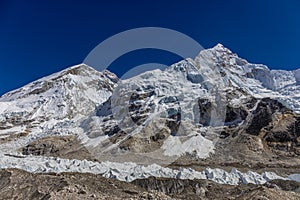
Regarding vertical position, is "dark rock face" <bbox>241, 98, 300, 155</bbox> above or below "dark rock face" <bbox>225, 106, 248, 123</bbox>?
below

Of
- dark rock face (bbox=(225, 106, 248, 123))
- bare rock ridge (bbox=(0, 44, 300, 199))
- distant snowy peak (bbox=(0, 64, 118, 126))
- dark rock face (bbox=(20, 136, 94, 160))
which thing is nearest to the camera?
bare rock ridge (bbox=(0, 44, 300, 199))

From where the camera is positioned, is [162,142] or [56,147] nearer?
[162,142]

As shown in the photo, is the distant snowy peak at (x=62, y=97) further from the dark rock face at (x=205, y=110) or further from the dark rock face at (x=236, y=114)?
the dark rock face at (x=236, y=114)

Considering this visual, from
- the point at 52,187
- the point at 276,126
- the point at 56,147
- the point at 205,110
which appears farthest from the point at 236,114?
the point at 52,187

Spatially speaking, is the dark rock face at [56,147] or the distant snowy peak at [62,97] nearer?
the dark rock face at [56,147]

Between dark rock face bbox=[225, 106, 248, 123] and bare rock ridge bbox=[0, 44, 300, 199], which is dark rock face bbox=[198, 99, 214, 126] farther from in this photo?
dark rock face bbox=[225, 106, 248, 123]

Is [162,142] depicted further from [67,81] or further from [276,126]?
[67,81]

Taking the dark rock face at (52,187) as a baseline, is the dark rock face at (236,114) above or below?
above

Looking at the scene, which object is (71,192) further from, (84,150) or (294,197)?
(84,150)

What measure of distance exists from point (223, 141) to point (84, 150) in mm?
29413

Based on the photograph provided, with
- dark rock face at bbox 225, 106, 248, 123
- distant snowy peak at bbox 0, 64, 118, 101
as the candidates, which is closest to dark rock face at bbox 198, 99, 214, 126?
dark rock face at bbox 225, 106, 248, 123

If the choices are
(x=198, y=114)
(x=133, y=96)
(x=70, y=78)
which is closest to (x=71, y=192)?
(x=198, y=114)

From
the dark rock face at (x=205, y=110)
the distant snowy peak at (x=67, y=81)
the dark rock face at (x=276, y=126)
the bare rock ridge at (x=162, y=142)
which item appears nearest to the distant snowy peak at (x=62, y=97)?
the distant snowy peak at (x=67, y=81)

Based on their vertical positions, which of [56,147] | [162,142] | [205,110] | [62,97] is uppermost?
[62,97]
